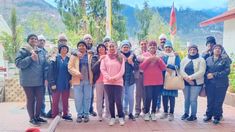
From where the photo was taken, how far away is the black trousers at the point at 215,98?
6.74 meters

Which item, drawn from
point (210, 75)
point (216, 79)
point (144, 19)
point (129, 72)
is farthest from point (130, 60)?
point (144, 19)

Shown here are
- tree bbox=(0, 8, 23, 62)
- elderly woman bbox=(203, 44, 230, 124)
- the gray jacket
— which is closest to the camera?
the gray jacket

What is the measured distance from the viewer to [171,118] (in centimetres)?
704

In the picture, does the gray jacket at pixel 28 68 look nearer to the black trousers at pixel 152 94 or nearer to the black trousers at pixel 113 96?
the black trousers at pixel 113 96

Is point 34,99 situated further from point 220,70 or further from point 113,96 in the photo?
point 220,70

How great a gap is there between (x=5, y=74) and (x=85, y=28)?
23.0 feet

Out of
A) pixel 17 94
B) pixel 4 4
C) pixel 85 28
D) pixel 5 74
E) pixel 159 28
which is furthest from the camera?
pixel 4 4

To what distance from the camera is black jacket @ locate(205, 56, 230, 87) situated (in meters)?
6.64

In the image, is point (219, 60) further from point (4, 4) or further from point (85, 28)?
→ point (4, 4)

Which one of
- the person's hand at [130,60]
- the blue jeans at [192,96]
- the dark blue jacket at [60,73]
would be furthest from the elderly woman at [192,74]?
the dark blue jacket at [60,73]

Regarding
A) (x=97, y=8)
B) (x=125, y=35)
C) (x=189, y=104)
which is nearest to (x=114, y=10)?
(x=125, y=35)

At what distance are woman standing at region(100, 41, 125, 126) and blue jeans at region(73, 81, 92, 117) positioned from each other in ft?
1.53

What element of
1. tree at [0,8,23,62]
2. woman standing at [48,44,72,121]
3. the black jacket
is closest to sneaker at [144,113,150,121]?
the black jacket

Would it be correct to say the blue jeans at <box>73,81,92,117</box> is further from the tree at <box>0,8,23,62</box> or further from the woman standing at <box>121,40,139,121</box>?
the tree at <box>0,8,23,62</box>
